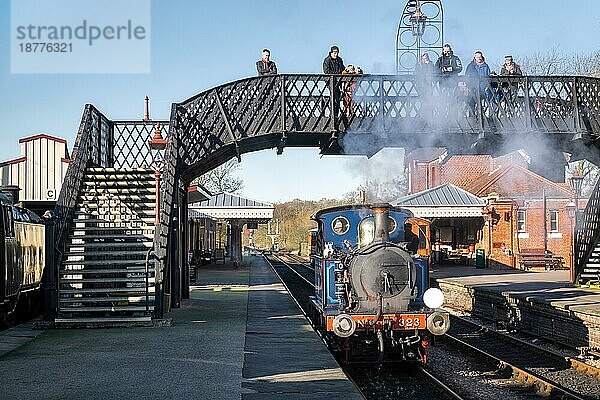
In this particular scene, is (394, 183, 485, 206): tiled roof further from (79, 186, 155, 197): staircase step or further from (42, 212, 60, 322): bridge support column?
(42, 212, 60, 322): bridge support column

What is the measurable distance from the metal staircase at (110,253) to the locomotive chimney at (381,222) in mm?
5848

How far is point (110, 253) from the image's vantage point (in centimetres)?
1552

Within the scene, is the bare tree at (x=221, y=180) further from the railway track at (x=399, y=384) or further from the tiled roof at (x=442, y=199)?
the railway track at (x=399, y=384)

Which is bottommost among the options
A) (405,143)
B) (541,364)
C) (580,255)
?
(541,364)

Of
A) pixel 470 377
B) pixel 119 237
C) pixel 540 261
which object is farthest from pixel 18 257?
pixel 540 261

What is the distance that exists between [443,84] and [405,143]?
1.54m

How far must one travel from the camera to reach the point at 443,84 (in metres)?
16.9

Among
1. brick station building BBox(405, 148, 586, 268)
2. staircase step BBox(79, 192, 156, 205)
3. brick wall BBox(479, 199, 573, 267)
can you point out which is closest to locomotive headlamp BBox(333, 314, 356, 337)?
staircase step BBox(79, 192, 156, 205)

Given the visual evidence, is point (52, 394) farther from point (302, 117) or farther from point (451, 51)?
point (451, 51)

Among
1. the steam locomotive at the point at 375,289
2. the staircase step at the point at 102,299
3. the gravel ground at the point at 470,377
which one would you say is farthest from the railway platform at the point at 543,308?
the staircase step at the point at 102,299

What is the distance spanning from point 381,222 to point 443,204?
81.9ft

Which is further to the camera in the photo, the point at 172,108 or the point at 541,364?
the point at 172,108

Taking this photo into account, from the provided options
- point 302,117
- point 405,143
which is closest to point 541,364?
point 405,143

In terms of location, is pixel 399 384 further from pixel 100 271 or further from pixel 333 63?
pixel 333 63
